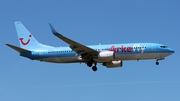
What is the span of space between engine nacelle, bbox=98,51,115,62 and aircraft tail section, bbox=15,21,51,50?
37.7ft

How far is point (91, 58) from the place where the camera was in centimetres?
6306

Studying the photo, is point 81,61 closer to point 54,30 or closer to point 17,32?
point 54,30

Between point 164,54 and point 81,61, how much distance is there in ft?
41.7

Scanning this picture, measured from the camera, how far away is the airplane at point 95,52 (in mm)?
60062

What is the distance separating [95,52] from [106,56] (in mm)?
2231

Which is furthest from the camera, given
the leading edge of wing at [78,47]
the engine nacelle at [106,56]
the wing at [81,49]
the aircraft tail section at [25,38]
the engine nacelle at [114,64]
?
the aircraft tail section at [25,38]

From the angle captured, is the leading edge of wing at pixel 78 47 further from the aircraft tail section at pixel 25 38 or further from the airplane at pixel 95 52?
the aircraft tail section at pixel 25 38

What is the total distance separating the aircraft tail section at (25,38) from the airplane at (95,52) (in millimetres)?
875

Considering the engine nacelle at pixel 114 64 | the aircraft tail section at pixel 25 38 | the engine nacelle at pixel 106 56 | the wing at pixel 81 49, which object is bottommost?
the engine nacelle at pixel 114 64

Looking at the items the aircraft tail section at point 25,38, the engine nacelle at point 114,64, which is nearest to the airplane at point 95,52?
the engine nacelle at point 114,64

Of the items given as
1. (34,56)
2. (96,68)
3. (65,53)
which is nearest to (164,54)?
(96,68)

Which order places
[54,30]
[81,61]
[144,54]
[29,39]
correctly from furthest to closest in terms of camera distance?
[29,39] < [81,61] < [144,54] < [54,30]

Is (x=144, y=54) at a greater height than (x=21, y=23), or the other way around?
(x=21, y=23)

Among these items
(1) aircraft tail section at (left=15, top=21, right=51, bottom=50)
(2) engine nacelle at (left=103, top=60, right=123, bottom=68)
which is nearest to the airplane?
(2) engine nacelle at (left=103, top=60, right=123, bottom=68)
